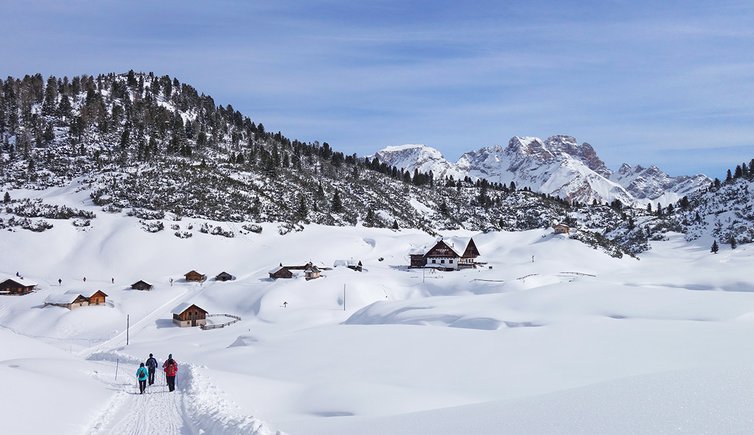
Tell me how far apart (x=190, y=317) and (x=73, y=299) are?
1426 cm

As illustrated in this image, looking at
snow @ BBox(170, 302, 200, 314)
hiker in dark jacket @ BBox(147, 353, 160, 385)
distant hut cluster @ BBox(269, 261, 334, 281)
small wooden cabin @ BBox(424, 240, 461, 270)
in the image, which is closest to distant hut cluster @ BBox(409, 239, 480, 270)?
small wooden cabin @ BBox(424, 240, 461, 270)

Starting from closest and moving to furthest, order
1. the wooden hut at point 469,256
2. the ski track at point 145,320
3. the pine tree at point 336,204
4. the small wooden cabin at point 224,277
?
1. the ski track at point 145,320
2. the small wooden cabin at point 224,277
3. the wooden hut at point 469,256
4. the pine tree at point 336,204

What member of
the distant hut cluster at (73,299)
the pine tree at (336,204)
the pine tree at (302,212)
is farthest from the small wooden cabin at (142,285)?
the pine tree at (336,204)

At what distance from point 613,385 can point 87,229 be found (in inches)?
3509

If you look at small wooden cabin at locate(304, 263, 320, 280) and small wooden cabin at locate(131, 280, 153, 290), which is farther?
small wooden cabin at locate(304, 263, 320, 280)

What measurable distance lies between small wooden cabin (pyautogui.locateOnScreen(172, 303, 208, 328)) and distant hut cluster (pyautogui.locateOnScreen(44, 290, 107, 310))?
11835mm

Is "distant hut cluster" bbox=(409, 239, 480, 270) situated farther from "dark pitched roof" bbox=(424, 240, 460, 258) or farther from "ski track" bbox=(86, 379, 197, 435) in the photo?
"ski track" bbox=(86, 379, 197, 435)

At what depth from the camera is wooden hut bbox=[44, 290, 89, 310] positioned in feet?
190

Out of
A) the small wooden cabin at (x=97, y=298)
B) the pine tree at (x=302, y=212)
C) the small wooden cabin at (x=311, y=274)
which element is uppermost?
the pine tree at (x=302, y=212)

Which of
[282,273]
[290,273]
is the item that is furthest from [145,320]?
[290,273]

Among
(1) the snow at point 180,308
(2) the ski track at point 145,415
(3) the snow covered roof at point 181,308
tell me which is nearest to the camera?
(2) the ski track at point 145,415

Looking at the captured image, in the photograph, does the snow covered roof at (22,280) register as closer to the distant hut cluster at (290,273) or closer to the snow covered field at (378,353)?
the snow covered field at (378,353)

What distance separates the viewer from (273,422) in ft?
42.4

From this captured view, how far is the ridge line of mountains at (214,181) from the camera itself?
98188mm
